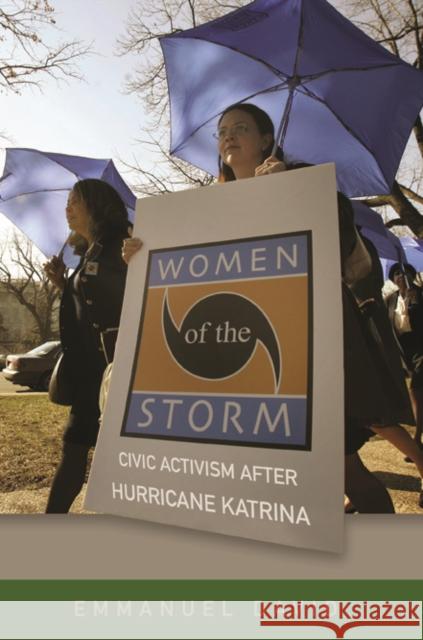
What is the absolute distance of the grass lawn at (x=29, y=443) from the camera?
13.1 ft

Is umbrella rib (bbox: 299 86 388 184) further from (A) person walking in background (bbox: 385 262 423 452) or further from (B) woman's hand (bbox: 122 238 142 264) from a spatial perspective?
(B) woman's hand (bbox: 122 238 142 264)

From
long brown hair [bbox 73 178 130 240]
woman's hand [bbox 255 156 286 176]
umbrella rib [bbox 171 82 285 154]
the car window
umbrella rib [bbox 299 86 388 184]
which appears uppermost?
the car window

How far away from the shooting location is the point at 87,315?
2236 millimetres

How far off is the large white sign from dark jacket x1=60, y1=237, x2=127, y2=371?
0.64m

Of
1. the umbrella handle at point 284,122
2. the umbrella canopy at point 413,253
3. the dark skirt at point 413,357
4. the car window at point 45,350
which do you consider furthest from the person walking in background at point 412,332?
the car window at point 45,350

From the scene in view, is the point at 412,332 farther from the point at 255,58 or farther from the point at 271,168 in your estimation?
the point at 271,168

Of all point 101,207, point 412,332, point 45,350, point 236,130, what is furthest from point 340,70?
point 45,350

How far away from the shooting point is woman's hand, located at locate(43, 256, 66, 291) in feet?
8.09

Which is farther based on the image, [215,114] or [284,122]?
[215,114]

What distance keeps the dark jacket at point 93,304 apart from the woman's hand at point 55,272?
0.14m

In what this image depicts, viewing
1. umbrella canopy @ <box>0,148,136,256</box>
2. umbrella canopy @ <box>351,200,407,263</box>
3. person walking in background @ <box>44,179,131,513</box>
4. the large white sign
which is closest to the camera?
the large white sign

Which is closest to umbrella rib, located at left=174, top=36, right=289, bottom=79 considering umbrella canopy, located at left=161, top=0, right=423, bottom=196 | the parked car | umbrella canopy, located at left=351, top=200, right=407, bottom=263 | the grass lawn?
umbrella canopy, located at left=161, top=0, right=423, bottom=196

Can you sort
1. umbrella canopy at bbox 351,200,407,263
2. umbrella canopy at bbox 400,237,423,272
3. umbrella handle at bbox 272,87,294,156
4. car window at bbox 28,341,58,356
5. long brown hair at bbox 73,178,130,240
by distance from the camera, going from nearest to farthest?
1. long brown hair at bbox 73,178,130,240
2. umbrella handle at bbox 272,87,294,156
3. umbrella canopy at bbox 351,200,407,263
4. umbrella canopy at bbox 400,237,423,272
5. car window at bbox 28,341,58,356

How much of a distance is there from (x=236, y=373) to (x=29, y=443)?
186 inches
